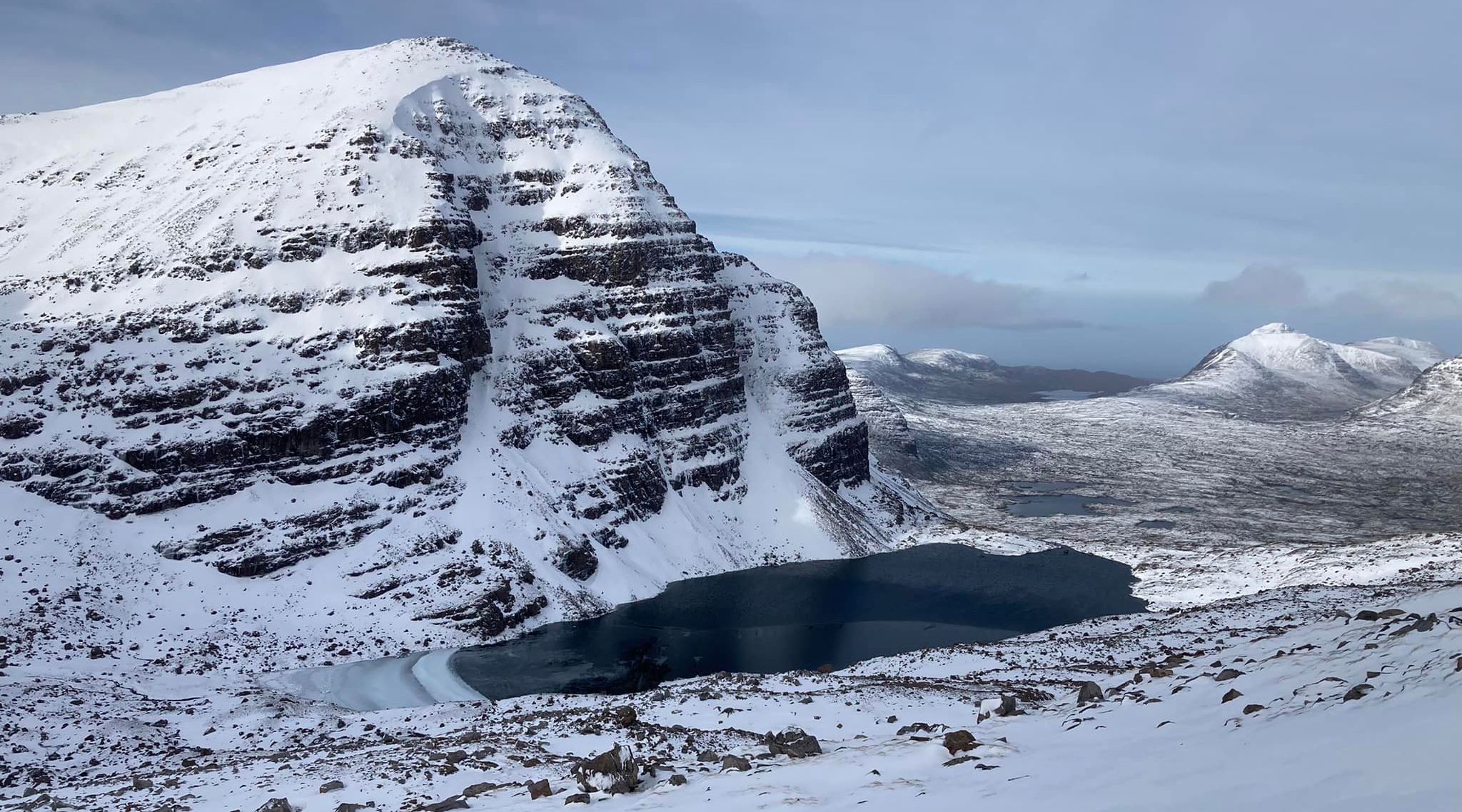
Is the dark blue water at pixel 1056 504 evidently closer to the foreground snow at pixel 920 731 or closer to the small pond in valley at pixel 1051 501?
the small pond in valley at pixel 1051 501

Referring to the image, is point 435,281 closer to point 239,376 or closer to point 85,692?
point 239,376

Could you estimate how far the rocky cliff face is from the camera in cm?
7225

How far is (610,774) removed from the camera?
74.2 feet

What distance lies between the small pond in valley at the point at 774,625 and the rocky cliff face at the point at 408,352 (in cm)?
495

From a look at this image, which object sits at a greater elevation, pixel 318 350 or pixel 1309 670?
pixel 318 350

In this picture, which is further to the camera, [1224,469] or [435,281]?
[1224,469]

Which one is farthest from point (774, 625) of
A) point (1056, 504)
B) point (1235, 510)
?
point (1235, 510)

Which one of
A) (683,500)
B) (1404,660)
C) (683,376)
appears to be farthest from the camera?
(683,376)

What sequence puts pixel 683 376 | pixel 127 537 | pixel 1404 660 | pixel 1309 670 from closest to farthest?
pixel 1404 660
pixel 1309 670
pixel 127 537
pixel 683 376

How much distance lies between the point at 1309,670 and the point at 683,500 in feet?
266

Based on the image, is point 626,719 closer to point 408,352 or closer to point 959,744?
point 959,744

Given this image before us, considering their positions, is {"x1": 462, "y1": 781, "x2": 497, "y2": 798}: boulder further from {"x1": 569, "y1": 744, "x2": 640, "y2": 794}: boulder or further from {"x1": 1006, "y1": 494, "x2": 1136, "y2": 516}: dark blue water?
{"x1": 1006, "y1": 494, "x2": 1136, "y2": 516}: dark blue water

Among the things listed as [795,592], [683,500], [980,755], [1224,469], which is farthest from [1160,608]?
[1224,469]

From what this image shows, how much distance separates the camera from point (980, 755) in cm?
2073
